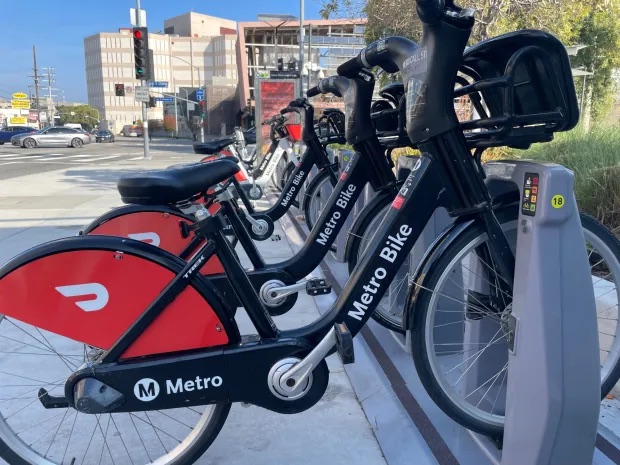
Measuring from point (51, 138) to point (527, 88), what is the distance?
109 feet

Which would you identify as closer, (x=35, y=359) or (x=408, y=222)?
(x=408, y=222)

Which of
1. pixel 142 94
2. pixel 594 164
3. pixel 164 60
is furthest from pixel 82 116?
pixel 594 164

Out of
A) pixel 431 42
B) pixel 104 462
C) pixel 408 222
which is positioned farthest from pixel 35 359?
pixel 431 42

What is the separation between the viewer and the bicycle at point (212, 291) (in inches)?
75.3

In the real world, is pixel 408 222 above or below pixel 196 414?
above

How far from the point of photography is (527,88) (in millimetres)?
1981

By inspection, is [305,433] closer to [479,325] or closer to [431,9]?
[479,325]

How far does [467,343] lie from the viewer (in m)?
2.35

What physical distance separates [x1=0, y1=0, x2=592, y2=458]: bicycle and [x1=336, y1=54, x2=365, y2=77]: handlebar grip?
0.54 meters

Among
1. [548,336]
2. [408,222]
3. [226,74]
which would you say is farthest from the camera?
[226,74]

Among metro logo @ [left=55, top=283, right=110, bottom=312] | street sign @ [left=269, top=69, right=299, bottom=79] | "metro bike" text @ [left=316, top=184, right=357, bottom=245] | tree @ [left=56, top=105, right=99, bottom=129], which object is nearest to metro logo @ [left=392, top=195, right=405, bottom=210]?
metro logo @ [left=55, top=283, right=110, bottom=312]

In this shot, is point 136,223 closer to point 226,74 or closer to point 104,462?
point 104,462

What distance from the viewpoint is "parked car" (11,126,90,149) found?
30.2m

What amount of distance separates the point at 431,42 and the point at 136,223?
2.00 m
